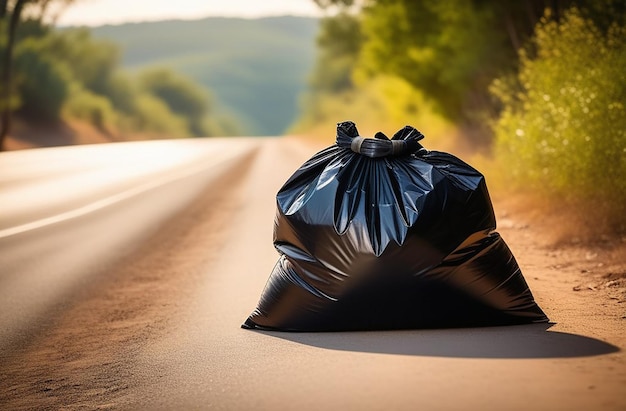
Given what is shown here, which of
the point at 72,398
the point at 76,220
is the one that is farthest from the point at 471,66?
the point at 72,398

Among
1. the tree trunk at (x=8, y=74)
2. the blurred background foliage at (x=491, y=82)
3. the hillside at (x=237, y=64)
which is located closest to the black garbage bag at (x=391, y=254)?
the blurred background foliage at (x=491, y=82)

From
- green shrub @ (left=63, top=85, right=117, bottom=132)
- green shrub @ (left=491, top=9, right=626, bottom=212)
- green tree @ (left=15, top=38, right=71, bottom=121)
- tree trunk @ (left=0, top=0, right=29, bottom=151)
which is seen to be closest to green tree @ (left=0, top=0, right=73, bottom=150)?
tree trunk @ (left=0, top=0, right=29, bottom=151)

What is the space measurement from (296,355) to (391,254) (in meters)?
0.69

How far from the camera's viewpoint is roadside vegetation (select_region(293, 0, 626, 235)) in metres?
7.55

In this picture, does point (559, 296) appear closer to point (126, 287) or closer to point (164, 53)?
point (126, 287)

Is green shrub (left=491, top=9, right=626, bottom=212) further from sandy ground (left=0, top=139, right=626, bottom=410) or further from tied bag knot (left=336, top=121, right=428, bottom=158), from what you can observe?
tied bag knot (left=336, top=121, right=428, bottom=158)

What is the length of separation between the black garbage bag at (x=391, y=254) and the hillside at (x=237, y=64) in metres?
141

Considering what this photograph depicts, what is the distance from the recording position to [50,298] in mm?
5992

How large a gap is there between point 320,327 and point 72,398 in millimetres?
1269

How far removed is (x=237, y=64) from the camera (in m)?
178

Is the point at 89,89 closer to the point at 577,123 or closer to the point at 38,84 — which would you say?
the point at 38,84

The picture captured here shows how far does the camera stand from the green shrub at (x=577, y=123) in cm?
740

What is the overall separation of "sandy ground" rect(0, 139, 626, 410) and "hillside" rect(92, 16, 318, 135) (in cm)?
13967

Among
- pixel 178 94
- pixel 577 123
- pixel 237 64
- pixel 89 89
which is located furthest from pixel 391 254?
pixel 237 64
